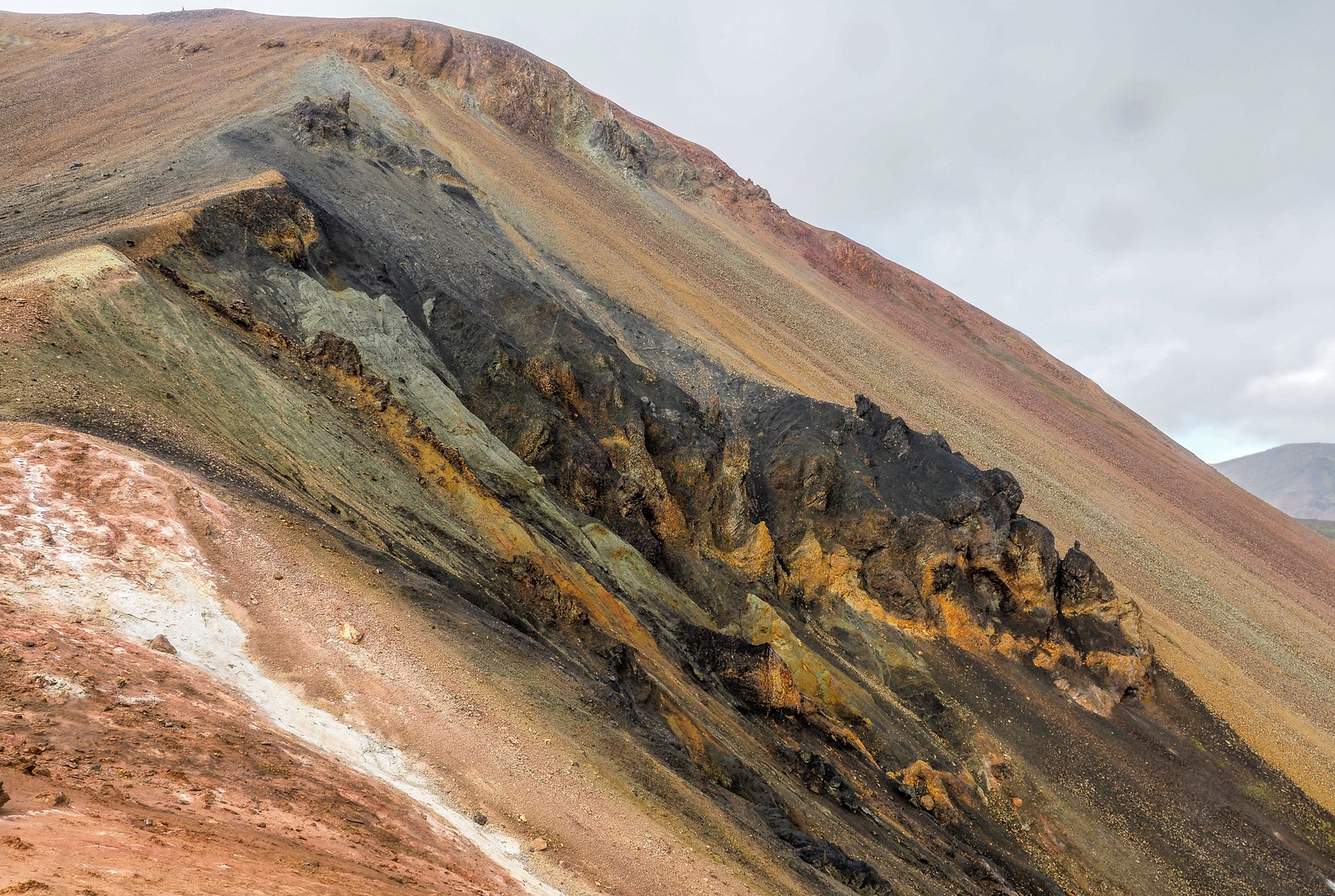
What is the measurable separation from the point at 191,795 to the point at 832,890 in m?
8.37

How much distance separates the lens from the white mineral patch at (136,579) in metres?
7.73

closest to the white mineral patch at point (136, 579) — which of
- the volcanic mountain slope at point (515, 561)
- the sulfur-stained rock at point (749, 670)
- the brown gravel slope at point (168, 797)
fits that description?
the volcanic mountain slope at point (515, 561)

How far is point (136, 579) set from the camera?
8.48 meters

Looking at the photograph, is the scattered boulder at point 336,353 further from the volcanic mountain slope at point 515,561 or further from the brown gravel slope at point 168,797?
the brown gravel slope at point 168,797

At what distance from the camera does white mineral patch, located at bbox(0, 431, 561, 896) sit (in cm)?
773

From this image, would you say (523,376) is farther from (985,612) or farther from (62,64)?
(62,64)

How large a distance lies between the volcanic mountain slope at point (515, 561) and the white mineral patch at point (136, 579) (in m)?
0.05

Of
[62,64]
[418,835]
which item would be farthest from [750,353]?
[62,64]

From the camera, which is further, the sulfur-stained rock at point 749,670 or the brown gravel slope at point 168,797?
the sulfur-stained rock at point 749,670

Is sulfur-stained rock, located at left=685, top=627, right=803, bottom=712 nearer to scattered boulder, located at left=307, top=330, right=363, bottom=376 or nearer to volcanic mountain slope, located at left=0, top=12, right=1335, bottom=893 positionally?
volcanic mountain slope, located at left=0, top=12, right=1335, bottom=893

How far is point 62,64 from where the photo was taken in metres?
36.8

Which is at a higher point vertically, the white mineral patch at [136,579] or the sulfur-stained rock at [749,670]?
the white mineral patch at [136,579]

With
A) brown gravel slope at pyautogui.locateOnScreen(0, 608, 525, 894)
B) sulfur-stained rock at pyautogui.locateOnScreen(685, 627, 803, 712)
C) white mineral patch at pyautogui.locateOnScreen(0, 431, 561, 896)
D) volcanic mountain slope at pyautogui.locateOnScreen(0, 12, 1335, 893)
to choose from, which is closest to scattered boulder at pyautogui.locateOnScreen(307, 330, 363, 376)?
volcanic mountain slope at pyautogui.locateOnScreen(0, 12, 1335, 893)

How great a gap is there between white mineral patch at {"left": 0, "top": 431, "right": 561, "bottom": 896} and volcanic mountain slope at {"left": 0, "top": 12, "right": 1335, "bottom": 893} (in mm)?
52
